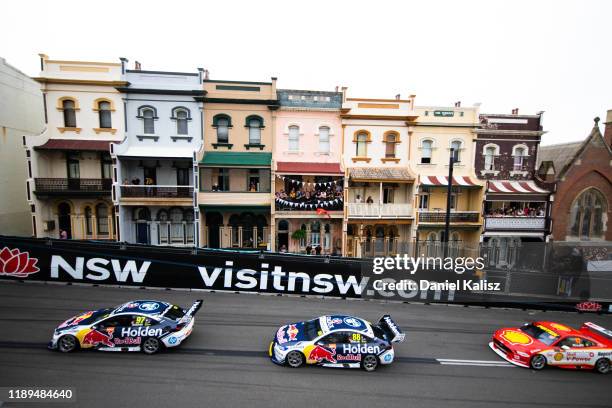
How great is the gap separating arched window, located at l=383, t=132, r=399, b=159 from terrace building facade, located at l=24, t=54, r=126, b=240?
55.6ft

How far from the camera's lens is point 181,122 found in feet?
64.1

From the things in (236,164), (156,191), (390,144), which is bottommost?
(156,191)

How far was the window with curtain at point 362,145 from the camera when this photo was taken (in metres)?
20.7

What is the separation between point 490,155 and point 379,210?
896 cm

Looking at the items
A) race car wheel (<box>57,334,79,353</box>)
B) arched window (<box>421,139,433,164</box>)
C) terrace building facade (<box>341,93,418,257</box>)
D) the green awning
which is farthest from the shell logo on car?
the green awning

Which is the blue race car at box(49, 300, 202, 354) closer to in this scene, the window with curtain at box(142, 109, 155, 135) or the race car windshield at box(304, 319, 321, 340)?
the race car windshield at box(304, 319, 321, 340)

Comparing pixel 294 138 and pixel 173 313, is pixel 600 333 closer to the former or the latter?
pixel 173 313

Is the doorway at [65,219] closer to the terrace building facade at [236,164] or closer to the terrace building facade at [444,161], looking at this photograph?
the terrace building facade at [236,164]

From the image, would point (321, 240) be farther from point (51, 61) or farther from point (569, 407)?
point (51, 61)

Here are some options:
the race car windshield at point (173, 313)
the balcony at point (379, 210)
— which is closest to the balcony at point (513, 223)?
the balcony at point (379, 210)

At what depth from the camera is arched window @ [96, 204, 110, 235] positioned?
19.7 m

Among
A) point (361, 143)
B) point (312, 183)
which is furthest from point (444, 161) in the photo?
point (312, 183)

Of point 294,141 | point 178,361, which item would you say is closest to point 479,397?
point 178,361

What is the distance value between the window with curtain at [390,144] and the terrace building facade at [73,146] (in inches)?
670
